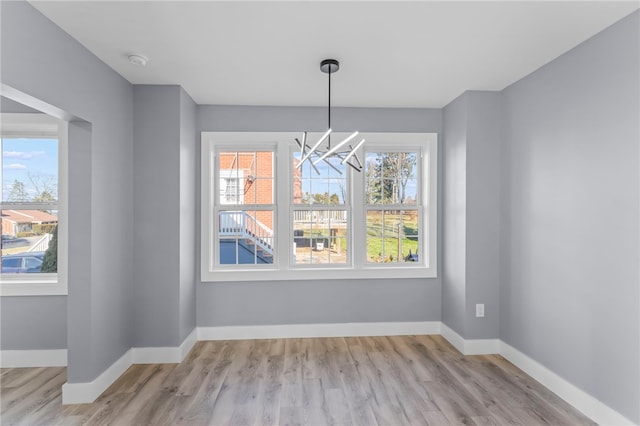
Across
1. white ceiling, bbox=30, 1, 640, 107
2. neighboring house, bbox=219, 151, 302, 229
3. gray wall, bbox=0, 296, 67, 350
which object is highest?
white ceiling, bbox=30, 1, 640, 107

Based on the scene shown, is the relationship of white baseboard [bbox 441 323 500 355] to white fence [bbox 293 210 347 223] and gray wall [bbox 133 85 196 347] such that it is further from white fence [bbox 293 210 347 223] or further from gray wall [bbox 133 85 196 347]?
gray wall [bbox 133 85 196 347]

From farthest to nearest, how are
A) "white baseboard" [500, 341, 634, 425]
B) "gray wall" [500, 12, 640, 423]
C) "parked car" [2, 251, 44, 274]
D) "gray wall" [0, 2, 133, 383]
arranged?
"parked car" [2, 251, 44, 274] → "white baseboard" [500, 341, 634, 425] → "gray wall" [500, 12, 640, 423] → "gray wall" [0, 2, 133, 383]

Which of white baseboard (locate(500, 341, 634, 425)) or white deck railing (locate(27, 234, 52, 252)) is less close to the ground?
white deck railing (locate(27, 234, 52, 252))

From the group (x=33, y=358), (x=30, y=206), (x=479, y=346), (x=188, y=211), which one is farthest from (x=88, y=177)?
(x=479, y=346)

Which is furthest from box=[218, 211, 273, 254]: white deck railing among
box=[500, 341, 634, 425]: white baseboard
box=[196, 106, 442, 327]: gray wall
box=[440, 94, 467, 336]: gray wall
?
box=[500, 341, 634, 425]: white baseboard

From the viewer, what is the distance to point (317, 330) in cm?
408

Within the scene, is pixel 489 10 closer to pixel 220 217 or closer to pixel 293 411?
pixel 293 411

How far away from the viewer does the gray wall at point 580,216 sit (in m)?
2.21

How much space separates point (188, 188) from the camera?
12.3 ft

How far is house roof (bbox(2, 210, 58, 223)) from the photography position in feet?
11.2

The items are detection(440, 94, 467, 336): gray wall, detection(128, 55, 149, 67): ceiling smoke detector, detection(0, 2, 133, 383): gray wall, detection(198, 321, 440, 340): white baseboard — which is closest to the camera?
detection(0, 2, 133, 383): gray wall

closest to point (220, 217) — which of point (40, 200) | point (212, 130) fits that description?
point (212, 130)

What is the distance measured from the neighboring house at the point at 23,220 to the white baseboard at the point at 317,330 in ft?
6.24

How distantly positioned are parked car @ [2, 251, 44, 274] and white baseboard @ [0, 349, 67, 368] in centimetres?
74
